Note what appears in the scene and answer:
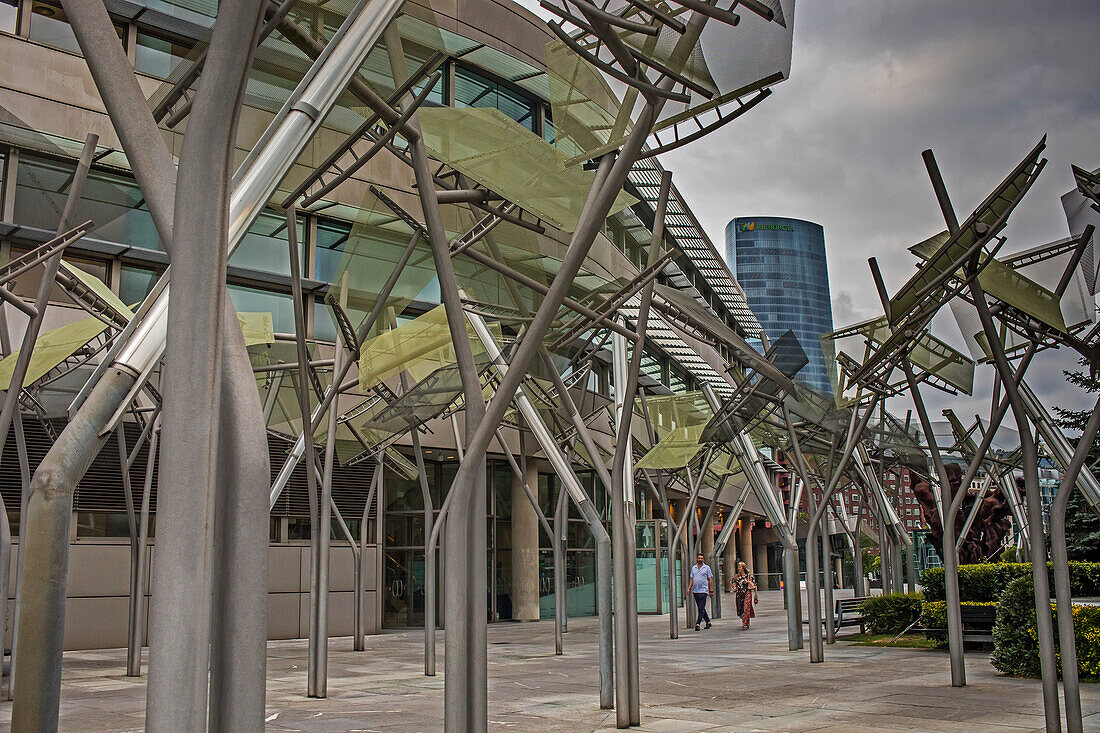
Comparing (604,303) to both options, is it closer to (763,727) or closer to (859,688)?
(763,727)

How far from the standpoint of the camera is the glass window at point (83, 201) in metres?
11.1

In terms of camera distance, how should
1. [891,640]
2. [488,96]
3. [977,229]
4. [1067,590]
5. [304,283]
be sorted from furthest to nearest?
[488,96] < [304,283] < [891,640] < [977,229] < [1067,590]

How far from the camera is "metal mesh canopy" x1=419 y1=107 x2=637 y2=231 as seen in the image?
7.42 metres

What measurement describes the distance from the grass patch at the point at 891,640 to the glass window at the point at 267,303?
15492 mm

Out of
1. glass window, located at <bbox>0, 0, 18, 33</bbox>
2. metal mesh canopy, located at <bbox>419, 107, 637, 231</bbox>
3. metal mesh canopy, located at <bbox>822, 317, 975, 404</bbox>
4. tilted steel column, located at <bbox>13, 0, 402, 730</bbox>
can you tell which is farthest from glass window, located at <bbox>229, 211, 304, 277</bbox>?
tilted steel column, located at <bbox>13, 0, 402, 730</bbox>

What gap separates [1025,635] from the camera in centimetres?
1323

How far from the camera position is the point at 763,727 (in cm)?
951

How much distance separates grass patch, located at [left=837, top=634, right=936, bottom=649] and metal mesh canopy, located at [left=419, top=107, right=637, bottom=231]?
1495cm

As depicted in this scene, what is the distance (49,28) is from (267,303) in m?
7.93

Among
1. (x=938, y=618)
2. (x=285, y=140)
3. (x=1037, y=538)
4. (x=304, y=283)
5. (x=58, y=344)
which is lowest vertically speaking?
(x=938, y=618)

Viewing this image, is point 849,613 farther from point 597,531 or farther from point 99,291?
point 99,291

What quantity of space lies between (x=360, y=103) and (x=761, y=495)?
14.8 m

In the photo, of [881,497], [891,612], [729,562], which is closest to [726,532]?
[881,497]

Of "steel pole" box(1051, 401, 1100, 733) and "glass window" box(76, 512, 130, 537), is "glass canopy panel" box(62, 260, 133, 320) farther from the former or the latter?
"steel pole" box(1051, 401, 1100, 733)
